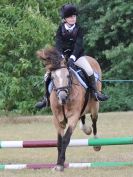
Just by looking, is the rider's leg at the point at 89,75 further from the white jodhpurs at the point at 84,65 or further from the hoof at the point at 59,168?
the hoof at the point at 59,168

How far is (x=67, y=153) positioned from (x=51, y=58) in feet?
10.4

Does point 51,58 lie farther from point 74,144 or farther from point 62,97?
point 74,144

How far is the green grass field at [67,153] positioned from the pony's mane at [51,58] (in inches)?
65.5

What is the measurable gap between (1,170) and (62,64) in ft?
6.45

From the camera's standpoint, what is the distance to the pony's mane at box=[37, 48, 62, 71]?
941 centimetres

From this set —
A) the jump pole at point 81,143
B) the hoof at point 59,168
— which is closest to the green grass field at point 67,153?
the hoof at point 59,168

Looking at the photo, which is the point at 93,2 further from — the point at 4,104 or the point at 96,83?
the point at 96,83

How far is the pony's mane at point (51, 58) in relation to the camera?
370 inches

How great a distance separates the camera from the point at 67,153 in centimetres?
1201

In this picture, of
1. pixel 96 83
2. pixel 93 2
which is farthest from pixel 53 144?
pixel 93 2

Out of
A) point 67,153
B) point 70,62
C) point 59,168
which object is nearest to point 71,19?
point 70,62

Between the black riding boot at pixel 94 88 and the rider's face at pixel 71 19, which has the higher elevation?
the rider's face at pixel 71 19

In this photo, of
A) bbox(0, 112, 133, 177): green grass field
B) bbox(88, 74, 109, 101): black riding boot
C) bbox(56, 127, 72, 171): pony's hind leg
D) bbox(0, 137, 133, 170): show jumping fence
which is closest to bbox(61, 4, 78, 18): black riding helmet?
bbox(88, 74, 109, 101): black riding boot

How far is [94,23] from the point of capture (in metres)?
33.3
